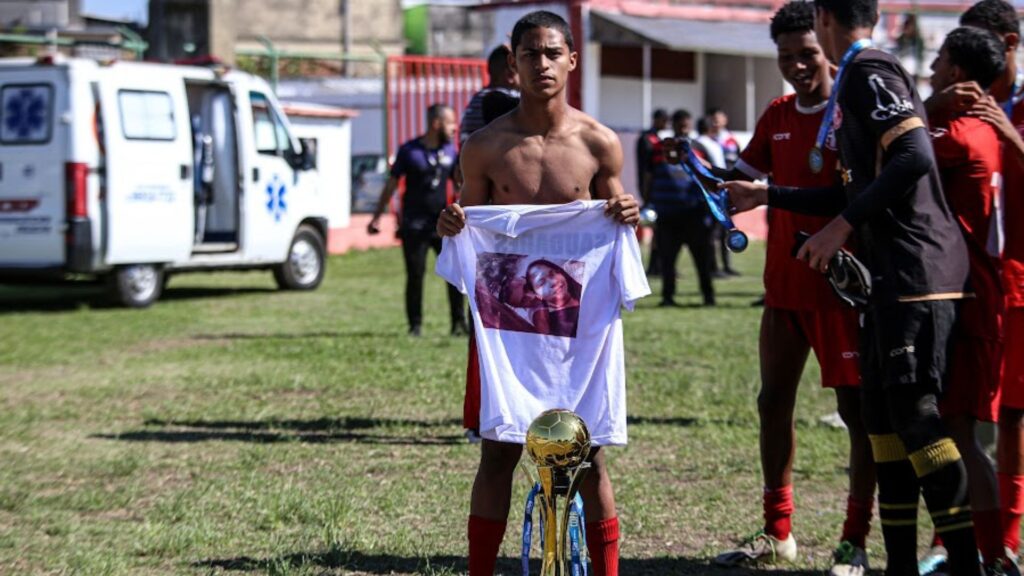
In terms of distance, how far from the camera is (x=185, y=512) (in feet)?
21.9

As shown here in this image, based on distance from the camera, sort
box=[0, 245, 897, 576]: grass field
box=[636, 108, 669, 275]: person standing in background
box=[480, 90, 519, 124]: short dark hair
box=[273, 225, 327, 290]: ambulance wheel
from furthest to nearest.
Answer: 1. box=[273, 225, 327, 290]: ambulance wheel
2. box=[636, 108, 669, 275]: person standing in background
3. box=[480, 90, 519, 124]: short dark hair
4. box=[0, 245, 897, 576]: grass field

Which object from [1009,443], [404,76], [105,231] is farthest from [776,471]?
[404,76]

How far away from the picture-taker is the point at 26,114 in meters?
15.8

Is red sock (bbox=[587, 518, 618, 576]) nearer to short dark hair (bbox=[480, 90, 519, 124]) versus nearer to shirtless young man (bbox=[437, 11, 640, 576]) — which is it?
shirtless young man (bbox=[437, 11, 640, 576])

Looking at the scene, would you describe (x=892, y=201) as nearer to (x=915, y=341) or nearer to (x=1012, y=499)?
(x=915, y=341)

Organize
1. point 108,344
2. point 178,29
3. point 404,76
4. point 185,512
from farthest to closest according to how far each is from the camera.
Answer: point 404,76
point 178,29
point 108,344
point 185,512

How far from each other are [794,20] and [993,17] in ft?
2.35

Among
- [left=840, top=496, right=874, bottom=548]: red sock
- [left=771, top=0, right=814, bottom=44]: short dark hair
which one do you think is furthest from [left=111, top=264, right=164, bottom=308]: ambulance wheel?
[left=840, top=496, right=874, bottom=548]: red sock

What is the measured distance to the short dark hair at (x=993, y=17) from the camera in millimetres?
5602

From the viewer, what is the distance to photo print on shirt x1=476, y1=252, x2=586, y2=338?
15.7ft

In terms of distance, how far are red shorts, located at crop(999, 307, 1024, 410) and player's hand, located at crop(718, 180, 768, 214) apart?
45.8 inches

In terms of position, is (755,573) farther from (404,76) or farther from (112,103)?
(404,76)

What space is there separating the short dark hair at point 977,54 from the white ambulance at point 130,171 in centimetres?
1182

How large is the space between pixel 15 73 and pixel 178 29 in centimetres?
749
